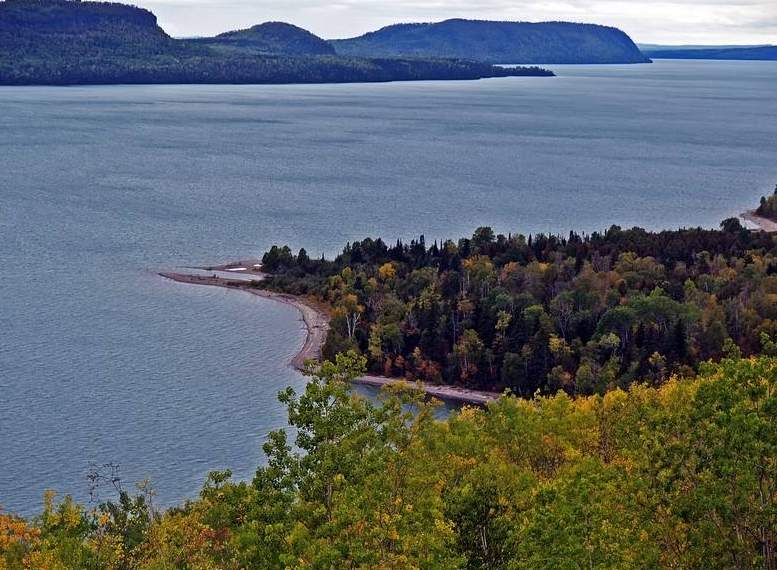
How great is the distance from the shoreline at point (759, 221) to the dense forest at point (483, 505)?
139m

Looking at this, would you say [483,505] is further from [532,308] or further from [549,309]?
[549,309]

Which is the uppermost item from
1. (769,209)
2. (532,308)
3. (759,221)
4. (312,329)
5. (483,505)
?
(483,505)

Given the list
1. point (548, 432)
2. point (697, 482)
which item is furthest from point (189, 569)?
point (548, 432)

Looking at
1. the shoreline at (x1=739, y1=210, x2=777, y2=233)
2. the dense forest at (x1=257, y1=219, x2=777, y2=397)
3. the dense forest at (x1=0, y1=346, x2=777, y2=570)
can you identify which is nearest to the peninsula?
the dense forest at (x1=257, y1=219, x2=777, y2=397)

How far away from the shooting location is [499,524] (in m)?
33.9

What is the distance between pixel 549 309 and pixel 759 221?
84.0 m

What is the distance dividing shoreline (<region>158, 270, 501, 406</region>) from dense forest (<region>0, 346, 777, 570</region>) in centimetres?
3963

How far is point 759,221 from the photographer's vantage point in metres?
175

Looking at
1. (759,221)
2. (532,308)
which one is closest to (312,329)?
(532,308)

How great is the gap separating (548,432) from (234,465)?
34.1 metres

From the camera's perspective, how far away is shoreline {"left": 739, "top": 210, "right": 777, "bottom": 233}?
168 m

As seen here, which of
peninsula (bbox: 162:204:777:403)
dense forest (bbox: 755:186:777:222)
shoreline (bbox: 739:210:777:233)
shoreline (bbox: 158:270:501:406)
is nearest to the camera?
shoreline (bbox: 158:270:501:406)

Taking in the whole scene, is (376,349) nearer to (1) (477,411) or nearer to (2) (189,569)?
(1) (477,411)

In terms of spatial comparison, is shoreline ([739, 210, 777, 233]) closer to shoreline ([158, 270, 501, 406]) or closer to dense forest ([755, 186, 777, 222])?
dense forest ([755, 186, 777, 222])
